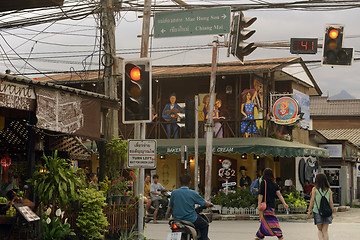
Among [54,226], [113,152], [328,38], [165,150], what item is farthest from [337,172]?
[54,226]

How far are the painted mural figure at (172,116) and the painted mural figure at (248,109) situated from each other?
357 cm

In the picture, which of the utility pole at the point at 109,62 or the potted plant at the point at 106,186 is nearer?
the potted plant at the point at 106,186

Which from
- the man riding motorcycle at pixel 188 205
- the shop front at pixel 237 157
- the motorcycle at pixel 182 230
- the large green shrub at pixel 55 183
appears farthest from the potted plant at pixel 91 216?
the shop front at pixel 237 157

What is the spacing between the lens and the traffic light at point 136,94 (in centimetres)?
1133

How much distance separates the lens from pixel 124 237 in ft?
47.2

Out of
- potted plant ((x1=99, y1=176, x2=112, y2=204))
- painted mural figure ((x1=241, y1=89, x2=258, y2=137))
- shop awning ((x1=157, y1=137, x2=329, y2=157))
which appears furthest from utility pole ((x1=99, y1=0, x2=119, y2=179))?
painted mural figure ((x1=241, y1=89, x2=258, y2=137))

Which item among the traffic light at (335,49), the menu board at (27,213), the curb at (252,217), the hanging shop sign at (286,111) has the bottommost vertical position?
the curb at (252,217)

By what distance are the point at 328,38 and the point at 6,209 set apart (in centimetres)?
928

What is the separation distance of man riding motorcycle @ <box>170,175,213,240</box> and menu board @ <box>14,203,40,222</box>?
2.88 metres

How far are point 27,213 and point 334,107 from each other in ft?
209

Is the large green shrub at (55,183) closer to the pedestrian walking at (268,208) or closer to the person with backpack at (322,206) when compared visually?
the pedestrian walking at (268,208)

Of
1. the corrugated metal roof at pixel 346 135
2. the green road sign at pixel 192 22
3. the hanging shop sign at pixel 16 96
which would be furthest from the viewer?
the corrugated metal roof at pixel 346 135

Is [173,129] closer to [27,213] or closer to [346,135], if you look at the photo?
[346,135]

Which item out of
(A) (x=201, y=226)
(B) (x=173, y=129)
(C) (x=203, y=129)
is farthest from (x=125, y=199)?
(B) (x=173, y=129)
